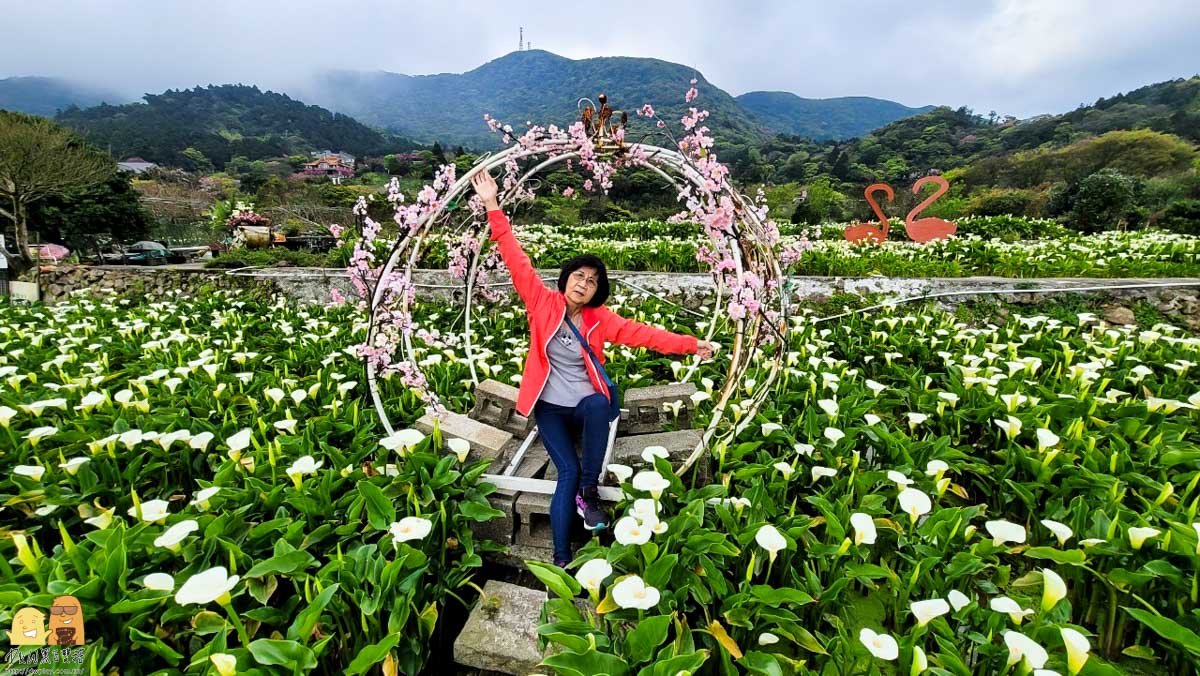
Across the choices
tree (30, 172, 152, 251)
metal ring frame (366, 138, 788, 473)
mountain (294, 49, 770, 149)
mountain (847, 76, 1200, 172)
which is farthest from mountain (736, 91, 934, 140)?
metal ring frame (366, 138, 788, 473)

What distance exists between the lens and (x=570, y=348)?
8.73ft

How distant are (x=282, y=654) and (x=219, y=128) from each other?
3943 inches

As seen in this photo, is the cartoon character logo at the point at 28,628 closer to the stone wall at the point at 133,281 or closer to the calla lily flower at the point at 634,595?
the calla lily flower at the point at 634,595

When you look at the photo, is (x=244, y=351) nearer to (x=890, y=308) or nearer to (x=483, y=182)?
(x=483, y=182)

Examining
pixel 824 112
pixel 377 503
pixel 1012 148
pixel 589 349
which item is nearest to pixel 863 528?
pixel 589 349

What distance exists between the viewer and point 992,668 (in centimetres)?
158

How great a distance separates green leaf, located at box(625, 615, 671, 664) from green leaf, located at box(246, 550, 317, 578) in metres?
1.13

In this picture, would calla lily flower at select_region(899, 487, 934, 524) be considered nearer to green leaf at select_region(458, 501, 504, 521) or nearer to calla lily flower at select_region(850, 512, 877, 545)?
calla lily flower at select_region(850, 512, 877, 545)

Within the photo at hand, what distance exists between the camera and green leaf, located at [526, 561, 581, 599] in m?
1.66

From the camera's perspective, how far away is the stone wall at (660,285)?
5.82 m

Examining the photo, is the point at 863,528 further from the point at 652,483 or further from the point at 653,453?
the point at 653,453

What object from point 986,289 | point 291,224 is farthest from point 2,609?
point 291,224

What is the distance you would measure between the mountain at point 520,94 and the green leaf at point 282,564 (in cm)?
8486
